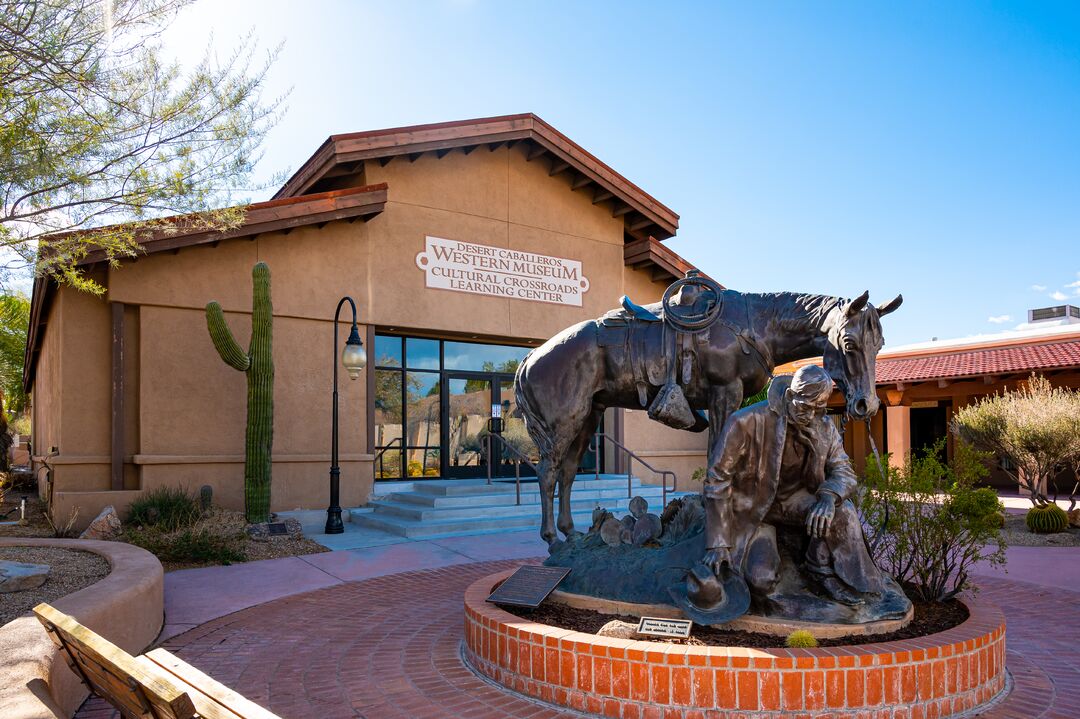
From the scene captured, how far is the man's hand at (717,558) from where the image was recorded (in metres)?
4.30

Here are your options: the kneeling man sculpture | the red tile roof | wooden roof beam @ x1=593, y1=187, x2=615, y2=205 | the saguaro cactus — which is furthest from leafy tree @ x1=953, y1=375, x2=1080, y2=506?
the saguaro cactus

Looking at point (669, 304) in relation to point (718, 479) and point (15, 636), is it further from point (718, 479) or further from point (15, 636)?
point (15, 636)

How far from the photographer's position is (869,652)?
3697 millimetres

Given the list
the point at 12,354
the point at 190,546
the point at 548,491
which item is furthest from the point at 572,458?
the point at 12,354

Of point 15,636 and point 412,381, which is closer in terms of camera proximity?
point 15,636

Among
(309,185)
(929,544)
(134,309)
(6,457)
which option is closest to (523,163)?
(309,185)

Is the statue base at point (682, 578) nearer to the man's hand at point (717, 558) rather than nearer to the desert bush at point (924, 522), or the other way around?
the man's hand at point (717, 558)

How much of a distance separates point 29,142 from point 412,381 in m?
9.50

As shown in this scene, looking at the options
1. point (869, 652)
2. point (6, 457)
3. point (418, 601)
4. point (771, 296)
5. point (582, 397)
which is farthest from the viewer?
point (6, 457)

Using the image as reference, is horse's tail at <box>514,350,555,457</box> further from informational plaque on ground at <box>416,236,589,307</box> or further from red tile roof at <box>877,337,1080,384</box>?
red tile roof at <box>877,337,1080,384</box>

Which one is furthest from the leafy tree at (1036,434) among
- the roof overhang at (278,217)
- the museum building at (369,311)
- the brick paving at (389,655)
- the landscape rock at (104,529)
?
the landscape rock at (104,529)

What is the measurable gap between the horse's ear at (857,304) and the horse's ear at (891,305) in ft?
0.48

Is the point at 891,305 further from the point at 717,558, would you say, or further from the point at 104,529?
the point at 104,529

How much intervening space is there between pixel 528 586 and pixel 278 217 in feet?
29.2
